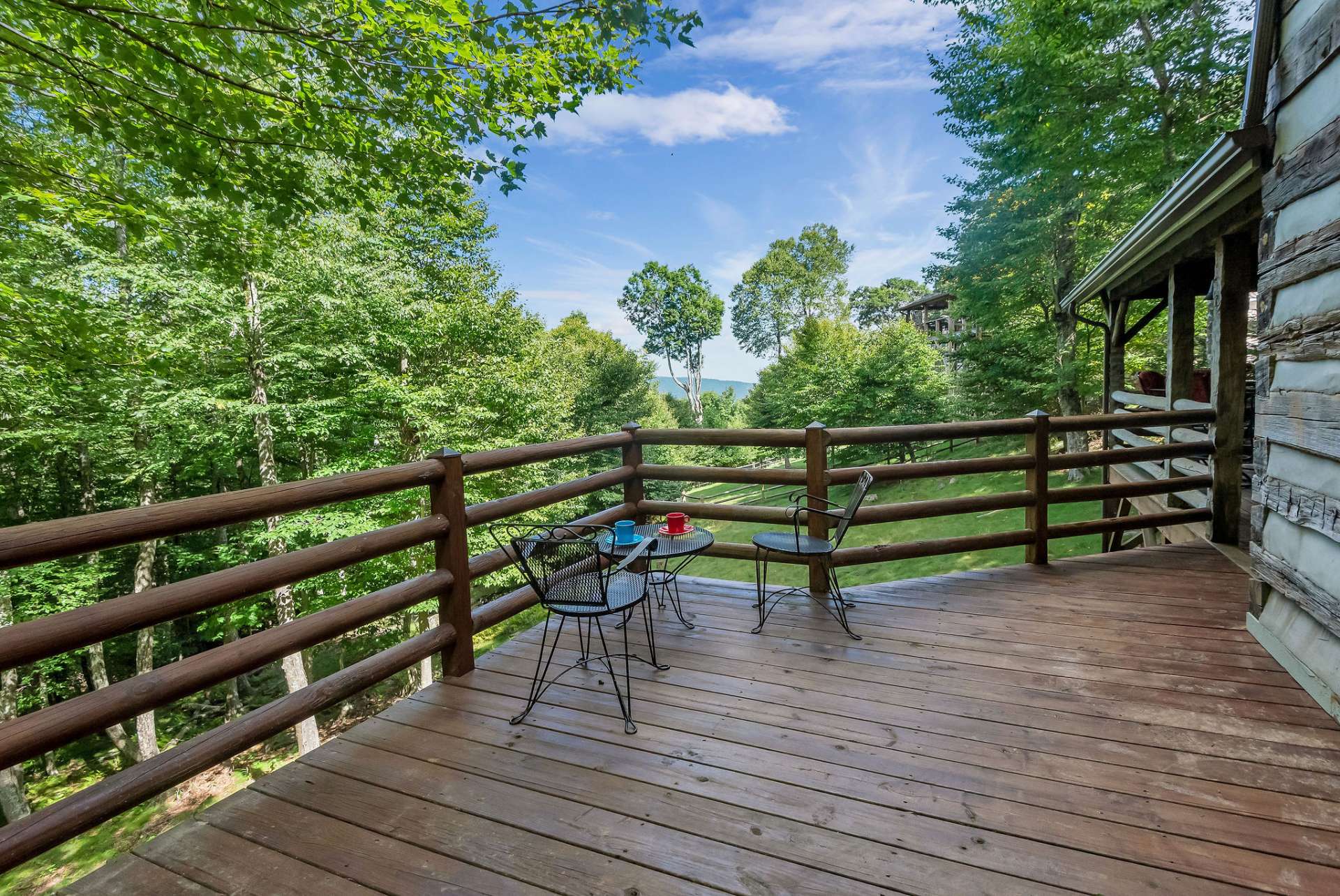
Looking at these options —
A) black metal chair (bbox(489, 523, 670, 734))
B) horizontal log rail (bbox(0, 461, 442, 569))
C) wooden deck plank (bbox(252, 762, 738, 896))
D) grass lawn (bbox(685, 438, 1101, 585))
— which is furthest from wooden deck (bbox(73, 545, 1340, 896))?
grass lawn (bbox(685, 438, 1101, 585))

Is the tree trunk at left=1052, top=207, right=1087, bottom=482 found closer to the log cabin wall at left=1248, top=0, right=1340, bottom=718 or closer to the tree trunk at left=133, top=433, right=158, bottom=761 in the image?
the log cabin wall at left=1248, top=0, right=1340, bottom=718

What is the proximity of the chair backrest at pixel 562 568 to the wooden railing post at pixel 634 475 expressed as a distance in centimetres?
136

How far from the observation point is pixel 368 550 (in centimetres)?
229

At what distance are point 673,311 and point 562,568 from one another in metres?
29.8

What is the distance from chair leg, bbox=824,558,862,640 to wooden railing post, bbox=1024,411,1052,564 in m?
1.51

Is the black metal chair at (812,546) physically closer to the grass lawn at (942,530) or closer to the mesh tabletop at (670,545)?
the mesh tabletop at (670,545)

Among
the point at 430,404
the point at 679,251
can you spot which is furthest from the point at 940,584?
the point at 679,251

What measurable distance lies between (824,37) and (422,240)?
9.96 meters

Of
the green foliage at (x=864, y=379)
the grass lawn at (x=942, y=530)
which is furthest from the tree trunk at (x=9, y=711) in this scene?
the green foliage at (x=864, y=379)

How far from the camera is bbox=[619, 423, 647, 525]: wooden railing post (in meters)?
3.74

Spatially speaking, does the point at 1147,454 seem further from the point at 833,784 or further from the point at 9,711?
the point at 9,711

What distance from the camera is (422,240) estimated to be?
13.0 meters

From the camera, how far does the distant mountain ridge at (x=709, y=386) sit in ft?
106

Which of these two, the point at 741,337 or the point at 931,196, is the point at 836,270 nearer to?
the point at 741,337
